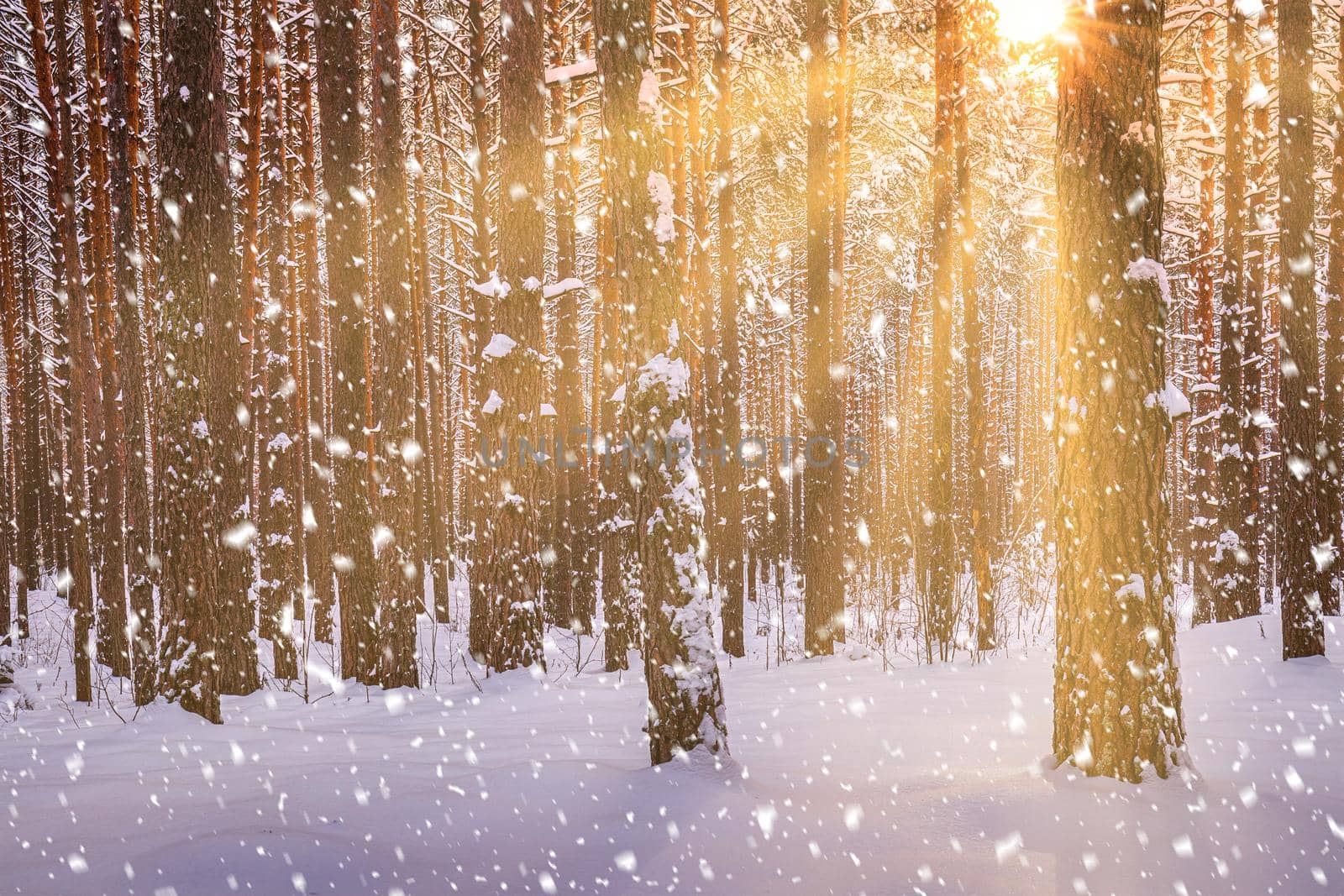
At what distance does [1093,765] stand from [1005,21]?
1037cm

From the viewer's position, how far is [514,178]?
7.55 meters

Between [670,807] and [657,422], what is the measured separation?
1.92 metres

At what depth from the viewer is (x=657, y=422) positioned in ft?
13.6

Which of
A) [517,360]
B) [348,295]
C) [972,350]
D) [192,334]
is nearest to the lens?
[192,334]

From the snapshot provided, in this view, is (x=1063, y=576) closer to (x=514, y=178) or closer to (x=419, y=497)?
(x=514, y=178)

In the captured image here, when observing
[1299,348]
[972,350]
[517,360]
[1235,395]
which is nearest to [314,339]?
[517,360]

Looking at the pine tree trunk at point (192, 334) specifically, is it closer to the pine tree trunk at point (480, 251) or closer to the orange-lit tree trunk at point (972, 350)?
the pine tree trunk at point (480, 251)

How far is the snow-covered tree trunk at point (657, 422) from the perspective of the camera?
4.13 m

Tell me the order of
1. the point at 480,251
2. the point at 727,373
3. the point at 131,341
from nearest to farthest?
the point at 131,341 < the point at 727,373 < the point at 480,251

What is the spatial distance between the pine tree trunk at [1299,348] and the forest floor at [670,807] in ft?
4.50

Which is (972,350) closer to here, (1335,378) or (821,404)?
(821,404)

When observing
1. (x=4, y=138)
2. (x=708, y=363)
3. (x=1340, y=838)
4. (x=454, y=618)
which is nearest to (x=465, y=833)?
A: (x=1340, y=838)

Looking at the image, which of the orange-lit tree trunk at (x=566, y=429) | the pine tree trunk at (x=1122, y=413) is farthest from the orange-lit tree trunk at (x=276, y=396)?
the pine tree trunk at (x=1122, y=413)

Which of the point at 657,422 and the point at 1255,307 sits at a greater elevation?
the point at 1255,307
